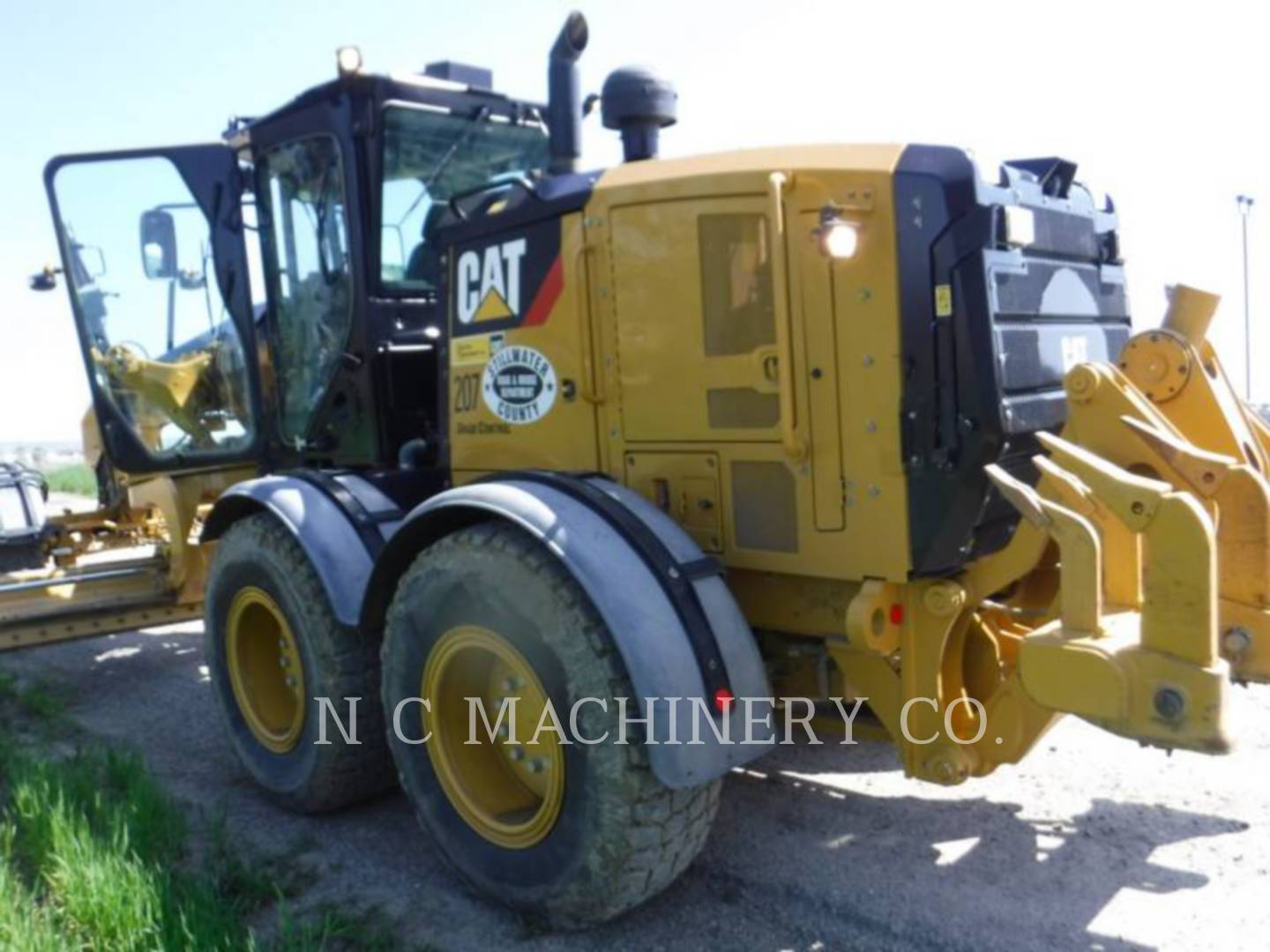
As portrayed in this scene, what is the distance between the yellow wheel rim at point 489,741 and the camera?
3.37 m

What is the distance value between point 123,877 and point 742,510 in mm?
2087

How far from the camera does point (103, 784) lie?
438 cm

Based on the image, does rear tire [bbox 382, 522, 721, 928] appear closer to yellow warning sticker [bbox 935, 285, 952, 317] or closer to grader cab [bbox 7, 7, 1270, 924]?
grader cab [bbox 7, 7, 1270, 924]

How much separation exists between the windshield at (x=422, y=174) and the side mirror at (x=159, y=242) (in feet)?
4.17

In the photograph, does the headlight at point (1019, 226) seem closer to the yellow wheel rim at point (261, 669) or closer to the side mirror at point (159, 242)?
the yellow wheel rim at point (261, 669)

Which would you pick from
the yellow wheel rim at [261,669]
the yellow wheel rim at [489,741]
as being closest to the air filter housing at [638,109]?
the yellow wheel rim at [489,741]

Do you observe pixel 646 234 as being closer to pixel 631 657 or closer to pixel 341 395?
pixel 631 657

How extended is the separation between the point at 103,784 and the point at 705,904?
2447 mm

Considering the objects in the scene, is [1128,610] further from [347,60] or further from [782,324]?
[347,60]

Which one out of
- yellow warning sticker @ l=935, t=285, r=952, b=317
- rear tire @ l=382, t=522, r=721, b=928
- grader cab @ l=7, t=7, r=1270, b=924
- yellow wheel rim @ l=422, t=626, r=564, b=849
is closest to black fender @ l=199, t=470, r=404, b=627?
grader cab @ l=7, t=7, r=1270, b=924

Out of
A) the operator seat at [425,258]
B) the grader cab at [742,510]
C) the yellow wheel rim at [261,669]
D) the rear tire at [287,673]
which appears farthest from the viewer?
A: the operator seat at [425,258]

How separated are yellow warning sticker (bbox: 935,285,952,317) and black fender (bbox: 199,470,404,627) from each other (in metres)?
2.07

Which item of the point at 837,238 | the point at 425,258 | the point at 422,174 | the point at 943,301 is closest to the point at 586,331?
the point at 837,238

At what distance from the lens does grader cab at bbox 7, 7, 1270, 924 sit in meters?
2.81
